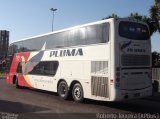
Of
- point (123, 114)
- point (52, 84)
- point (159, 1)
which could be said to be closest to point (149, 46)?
point (123, 114)

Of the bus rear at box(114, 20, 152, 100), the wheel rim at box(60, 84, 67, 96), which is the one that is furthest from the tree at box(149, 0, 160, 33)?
the bus rear at box(114, 20, 152, 100)

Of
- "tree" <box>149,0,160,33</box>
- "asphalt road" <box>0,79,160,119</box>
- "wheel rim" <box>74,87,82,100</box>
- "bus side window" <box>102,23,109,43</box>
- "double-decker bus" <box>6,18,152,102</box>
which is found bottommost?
"asphalt road" <box>0,79,160,119</box>

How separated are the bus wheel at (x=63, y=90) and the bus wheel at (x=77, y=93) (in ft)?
1.96

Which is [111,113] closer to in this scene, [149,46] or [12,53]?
[149,46]

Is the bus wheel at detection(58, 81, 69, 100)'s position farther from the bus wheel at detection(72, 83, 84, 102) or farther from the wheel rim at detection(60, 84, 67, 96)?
the bus wheel at detection(72, 83, 84, 102)

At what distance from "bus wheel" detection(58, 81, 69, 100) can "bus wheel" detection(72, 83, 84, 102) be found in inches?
23.5

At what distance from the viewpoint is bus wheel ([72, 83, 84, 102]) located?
1579 cm

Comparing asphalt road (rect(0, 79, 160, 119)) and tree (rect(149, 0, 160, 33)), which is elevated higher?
tree (rect(149, 0, 160, 33))

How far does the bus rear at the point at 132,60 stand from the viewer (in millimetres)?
13820

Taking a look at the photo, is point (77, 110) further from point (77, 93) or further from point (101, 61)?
point (77, 93)

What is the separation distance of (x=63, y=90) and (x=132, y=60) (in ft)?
14.8

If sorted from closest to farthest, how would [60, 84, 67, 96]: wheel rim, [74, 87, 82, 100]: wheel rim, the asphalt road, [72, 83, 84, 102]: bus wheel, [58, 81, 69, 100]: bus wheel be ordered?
the asphalt road < [72, 83, 84, 102]: bus wheel < [74, 87, 82, 100]: wheel rim < [58, 81, 69, 100]: bus wheel < [60, 84, 67, 96]: wheel rim

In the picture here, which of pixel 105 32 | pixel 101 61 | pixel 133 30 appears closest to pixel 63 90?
pixel 101 61

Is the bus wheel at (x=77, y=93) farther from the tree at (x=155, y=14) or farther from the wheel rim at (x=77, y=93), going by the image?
the tree at (x=155, y=14)
